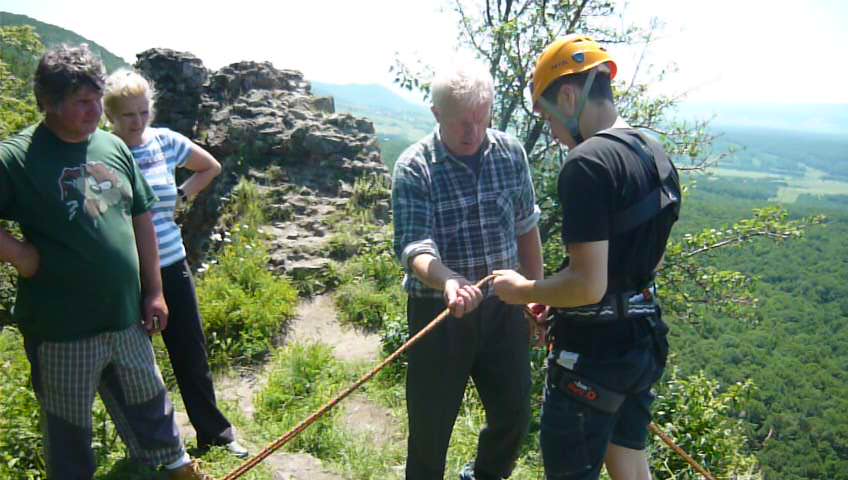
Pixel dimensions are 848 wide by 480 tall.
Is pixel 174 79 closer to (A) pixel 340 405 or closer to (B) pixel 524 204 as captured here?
(A) pixel 340 405

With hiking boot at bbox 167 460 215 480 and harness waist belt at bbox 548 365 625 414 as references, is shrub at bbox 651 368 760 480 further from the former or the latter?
hiking boot at bbox 167 460 215 480

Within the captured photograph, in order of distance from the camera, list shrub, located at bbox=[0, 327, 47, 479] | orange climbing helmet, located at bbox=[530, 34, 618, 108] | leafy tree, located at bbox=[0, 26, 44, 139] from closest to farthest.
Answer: orange climbing helmet, located at bbox=[530, 34, 618, 108], shrub, located at bbox=[0, 327, 47, 479], leafy tree, located at bbox=[0, 26, 44, 139]

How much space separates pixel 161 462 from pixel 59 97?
5.41 ft

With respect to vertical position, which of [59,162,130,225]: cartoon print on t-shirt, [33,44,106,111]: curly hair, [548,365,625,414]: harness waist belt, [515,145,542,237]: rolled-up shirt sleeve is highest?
[33,44,106,111]: curly hair

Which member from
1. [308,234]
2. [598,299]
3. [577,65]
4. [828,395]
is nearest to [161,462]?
[598,299]

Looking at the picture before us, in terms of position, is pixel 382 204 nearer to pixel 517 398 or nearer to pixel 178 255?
pixel 178 255

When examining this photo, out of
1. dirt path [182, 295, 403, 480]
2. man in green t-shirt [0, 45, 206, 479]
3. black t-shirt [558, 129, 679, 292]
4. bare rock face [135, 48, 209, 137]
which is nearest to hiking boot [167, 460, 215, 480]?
man in green t-shirt [0, 45, 206, 479]

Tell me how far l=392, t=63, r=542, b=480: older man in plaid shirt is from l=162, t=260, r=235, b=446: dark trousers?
132cm

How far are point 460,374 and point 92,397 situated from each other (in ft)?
5.18

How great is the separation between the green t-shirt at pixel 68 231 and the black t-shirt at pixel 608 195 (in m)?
1.83

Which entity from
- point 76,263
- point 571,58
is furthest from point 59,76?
point 571,58

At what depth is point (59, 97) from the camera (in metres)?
2.27

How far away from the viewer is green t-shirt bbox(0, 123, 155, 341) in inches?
88.7

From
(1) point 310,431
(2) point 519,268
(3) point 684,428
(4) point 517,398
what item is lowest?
(3) point 684,428
